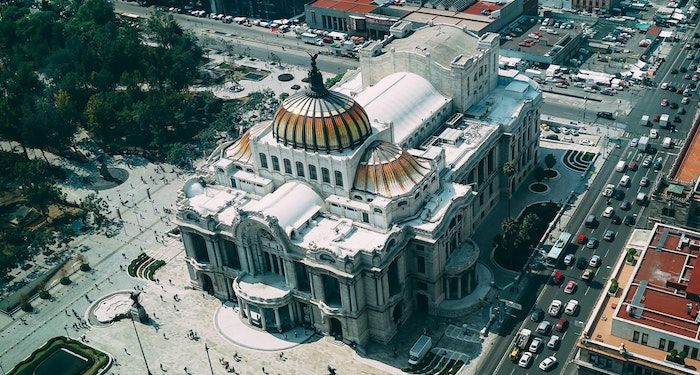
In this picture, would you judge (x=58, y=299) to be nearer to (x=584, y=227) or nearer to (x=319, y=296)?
(x=319, y=296)

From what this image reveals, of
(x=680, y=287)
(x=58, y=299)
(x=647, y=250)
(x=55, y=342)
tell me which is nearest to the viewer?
(x=680, y=287)

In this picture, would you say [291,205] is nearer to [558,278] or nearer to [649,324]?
[558,278]

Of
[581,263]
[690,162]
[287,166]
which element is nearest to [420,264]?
[287,166]

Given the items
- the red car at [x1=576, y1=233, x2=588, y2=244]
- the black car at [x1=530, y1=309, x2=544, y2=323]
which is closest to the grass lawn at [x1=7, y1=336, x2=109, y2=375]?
the black car at [x1=530, y1=309, x2=544, y2=323]

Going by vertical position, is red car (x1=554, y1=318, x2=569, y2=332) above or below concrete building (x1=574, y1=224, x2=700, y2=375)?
below

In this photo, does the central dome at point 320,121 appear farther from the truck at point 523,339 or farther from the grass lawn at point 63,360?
the grass lawn at point 63,360

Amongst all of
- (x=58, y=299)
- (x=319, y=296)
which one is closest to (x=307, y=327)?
(x=319, y=296)

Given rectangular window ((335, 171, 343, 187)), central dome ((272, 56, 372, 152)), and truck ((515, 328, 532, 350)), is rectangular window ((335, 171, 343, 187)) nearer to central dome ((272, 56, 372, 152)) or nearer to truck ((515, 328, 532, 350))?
central dome ((272, 56, 372, 152))
